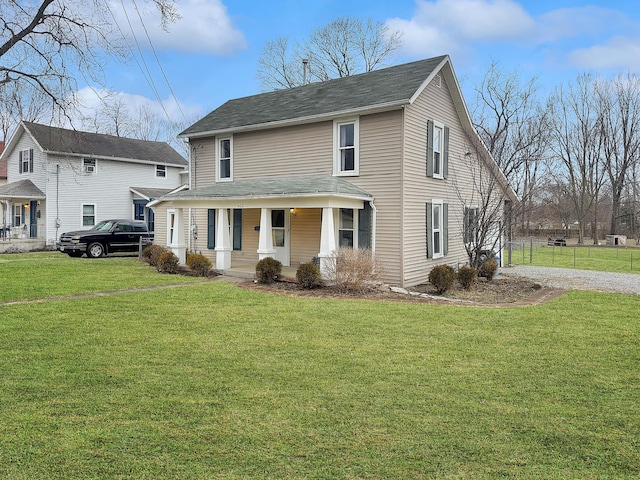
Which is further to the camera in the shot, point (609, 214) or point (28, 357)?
point (609, 214)

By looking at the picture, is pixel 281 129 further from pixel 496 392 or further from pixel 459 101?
pixel 496 392

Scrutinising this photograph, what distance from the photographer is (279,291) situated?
36.6 ft

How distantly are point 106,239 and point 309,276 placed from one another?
12.4 metres

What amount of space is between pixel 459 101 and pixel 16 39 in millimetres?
13963

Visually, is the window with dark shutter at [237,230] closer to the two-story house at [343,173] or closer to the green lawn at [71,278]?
the two-story house at [343,173]

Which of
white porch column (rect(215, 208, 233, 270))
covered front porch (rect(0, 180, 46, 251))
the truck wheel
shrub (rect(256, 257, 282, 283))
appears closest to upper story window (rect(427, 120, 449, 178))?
shrub (rect(256, 257, 282, 283))

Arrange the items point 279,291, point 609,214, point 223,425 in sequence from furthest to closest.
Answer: point 609,214 → point 279,291 → point 223,425

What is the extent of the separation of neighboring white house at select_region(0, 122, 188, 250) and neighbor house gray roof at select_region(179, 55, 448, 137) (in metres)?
10.4

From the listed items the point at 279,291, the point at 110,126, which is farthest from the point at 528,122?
the point at 110,126

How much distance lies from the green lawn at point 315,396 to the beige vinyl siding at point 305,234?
6.26 meters

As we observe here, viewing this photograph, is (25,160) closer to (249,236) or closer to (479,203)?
(249,236)

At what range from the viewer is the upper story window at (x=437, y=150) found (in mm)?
13547

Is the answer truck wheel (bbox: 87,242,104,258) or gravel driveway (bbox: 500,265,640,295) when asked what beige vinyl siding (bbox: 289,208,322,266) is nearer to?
gravel driveway (bbox: 500,265,640,295)

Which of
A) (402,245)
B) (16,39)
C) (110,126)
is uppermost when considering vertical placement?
(110,126)
